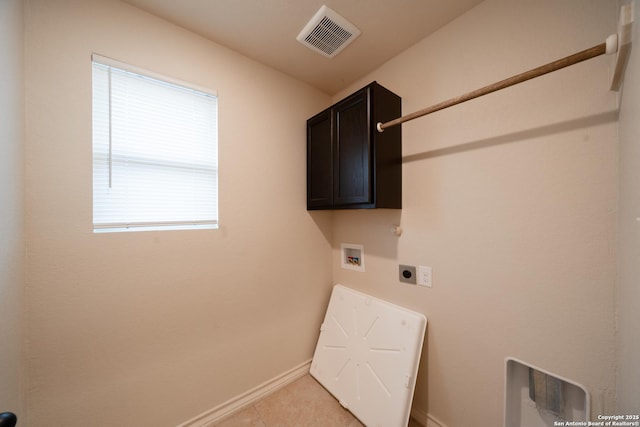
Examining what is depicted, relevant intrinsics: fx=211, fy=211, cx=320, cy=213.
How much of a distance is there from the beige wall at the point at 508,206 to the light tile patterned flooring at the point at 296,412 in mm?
601

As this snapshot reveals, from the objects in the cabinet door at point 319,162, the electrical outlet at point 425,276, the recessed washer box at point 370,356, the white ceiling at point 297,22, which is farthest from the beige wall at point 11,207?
the electrical outlet at point 425,276

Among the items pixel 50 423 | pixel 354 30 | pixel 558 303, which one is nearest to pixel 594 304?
pixel 558 303

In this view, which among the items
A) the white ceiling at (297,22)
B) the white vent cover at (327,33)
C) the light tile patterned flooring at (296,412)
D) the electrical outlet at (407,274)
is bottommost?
the light tile patterned flooring at (296,412)

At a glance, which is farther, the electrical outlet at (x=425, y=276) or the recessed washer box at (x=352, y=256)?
the recessed washer box at (x=352, y=256)

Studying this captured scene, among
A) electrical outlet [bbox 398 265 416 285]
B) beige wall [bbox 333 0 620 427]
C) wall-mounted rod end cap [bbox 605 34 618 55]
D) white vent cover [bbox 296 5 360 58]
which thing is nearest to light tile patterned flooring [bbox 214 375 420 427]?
beige wall [bbox 333 0 620 427]

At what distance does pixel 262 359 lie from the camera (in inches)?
65.5

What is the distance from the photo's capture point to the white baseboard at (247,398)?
1384 mm

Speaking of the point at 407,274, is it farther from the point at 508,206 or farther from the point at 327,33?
the point at 327,33

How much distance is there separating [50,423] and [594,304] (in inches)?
99.4

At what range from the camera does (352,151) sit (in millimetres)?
1470

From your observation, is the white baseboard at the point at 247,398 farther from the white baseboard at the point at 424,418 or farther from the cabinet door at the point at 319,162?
the cabinet door at the point at 319,162

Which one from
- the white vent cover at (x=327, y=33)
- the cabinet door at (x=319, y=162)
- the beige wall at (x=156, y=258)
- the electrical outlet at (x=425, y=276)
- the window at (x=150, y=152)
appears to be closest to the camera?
the beige wall at (x=156, y=258)

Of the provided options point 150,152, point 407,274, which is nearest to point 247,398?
point 407,274

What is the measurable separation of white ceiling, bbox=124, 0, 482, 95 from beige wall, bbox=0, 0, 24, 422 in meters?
0.64
